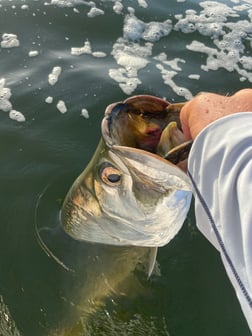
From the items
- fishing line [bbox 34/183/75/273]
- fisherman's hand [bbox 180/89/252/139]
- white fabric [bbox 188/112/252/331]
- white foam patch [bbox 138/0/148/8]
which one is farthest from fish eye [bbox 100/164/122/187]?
white foam patch [bbox 138/0/148/8]

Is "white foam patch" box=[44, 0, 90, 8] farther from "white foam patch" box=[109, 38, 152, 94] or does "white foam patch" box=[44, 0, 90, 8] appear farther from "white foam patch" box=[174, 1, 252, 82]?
"white foam patch" box=[174, 1, 252, 82]

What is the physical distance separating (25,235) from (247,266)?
209 centimetres

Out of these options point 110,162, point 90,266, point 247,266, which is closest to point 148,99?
point 110,162

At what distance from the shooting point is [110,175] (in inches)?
73.6

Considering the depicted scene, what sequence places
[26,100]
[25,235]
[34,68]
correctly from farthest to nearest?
[34,68] < [26,100] < [25,235]

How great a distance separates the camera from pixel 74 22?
4.71m

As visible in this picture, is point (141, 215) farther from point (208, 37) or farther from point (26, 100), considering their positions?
point (208, 37)

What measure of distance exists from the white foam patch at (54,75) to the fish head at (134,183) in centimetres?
193

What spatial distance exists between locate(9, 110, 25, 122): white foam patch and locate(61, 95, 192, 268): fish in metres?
1.55

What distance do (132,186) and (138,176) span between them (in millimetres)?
110

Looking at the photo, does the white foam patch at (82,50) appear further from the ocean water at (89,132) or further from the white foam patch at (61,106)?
the white foam patch at (61,106)

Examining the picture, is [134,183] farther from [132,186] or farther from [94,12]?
[94,12]

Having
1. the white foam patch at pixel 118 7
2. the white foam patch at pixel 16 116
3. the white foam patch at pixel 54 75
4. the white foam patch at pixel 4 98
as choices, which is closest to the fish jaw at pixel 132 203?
the white foam patch at pixel 16 116

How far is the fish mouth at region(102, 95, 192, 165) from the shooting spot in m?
1.66
